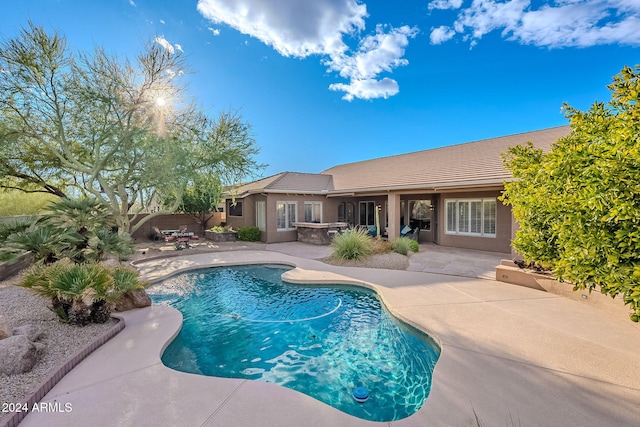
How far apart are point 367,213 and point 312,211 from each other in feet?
12.9

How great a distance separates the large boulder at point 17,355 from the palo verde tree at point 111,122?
10.2 metres

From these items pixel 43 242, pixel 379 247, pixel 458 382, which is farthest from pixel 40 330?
pixel 379 247

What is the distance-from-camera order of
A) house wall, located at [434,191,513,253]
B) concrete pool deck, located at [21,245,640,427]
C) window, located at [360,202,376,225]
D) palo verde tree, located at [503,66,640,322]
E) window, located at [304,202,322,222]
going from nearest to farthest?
palo verde tree, located at [503,66,640,322]
concrete pool deck, located at [21,245,640,427]
house wall, located at [434,191,513,253]
window, located at [304,202,322,222]
window, located at [360,202,376,225]

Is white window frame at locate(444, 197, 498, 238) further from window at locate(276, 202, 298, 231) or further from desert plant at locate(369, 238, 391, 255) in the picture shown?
window at locate(276, 202, 298, 231)

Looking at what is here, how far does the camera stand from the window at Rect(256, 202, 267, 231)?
17.1 meters

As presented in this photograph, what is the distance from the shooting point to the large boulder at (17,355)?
3.43m

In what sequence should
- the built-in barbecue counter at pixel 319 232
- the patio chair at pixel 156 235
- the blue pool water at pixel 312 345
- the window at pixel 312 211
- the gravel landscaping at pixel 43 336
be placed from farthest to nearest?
the window at pixel 312 211 → the patio chair at pixel 156 235 → the built-in barbecue counter at pixel 319 232 → the blue pool water at pixel 312 345 → the gravel landscaping at pixel 43 336

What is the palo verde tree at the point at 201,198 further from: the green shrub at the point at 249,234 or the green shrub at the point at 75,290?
the green shrub at the point at 75,290

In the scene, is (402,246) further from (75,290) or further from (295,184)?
(75,290)

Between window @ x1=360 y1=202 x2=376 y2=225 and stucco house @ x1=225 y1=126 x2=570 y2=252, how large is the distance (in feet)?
0.23

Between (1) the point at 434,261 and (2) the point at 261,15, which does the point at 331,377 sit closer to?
(1) the point at 434,261

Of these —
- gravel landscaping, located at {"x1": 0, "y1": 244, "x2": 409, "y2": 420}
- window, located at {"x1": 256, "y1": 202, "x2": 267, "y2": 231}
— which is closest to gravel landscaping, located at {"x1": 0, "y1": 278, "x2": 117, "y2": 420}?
gravel landscaping, located at {"x1": 0, "y1": 244, "x2": 409, "y2": 420}

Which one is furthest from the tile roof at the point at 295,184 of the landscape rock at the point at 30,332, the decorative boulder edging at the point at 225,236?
the landscape rock at the point at 30,332

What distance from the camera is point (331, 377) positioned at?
4.10 m
